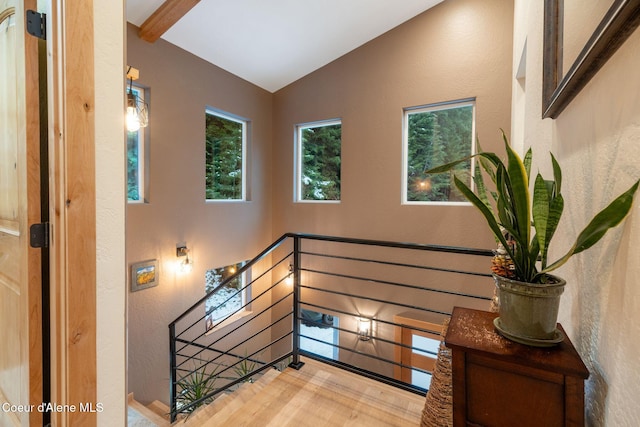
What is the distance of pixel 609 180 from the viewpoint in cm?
59

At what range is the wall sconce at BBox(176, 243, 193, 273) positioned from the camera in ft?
11.6

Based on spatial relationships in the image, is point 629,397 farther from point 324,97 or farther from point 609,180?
point 324,97

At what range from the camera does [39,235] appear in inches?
36.9

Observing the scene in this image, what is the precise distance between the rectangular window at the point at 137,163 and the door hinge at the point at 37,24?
248 cm

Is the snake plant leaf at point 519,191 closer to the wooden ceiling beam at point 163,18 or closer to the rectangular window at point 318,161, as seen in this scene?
the wooden ceiling beam at point 163,18

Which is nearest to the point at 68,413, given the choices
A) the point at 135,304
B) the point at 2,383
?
the point at 2,383

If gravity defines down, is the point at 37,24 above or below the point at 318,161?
below

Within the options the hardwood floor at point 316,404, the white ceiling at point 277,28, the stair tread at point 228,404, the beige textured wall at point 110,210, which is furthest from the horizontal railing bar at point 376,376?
the white ceiling at point 277,28

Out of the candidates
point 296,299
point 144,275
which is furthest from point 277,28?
point 144,275

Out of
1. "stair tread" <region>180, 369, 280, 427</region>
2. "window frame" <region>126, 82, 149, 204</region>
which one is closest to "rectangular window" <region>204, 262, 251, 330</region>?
"window frame" <region>126, 82, 149, 204</region>

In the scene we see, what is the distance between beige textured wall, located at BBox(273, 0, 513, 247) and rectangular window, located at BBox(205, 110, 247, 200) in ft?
2.20

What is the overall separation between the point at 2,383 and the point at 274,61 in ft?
13.3

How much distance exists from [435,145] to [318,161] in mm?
1755

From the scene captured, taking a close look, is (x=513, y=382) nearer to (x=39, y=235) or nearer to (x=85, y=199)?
(x=85, y=199)
